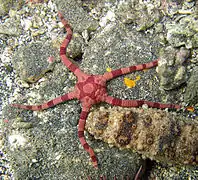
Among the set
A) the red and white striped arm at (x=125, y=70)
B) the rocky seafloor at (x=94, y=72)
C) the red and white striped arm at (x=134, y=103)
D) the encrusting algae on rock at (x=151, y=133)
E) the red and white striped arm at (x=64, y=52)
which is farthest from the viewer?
the red and white striped arm at (x=64, y=52)

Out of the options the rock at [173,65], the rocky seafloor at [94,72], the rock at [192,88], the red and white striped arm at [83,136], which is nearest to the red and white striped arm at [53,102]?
the rocky seafloor at [94,72]

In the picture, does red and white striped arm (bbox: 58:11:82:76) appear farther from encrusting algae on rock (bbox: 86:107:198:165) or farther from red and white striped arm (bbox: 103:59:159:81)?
encrusting algae on rock (bbox: 86:107:198:165)

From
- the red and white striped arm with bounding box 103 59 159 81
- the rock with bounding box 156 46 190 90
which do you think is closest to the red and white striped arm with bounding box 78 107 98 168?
the red and white striped arm with bounding box 103 59 159 81

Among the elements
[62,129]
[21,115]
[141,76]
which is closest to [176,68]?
[141,76]

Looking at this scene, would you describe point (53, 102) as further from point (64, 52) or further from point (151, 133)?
point (151, 133)

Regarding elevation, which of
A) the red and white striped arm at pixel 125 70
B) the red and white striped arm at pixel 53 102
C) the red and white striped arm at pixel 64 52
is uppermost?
the red and white striped arm at pixel 64 52

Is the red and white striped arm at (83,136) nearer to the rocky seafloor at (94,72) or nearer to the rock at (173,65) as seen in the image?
the rocky seafloor at (94,72)

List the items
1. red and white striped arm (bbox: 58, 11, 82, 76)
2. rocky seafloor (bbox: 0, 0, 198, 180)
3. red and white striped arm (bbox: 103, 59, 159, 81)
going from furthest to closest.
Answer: red and white striped arm (bbox: 58, 11, 82, 76)
red and white striped arm (bbox: 103, 59, 159, 81)
rocky seafloor (bbox: 0, 0, 198, 180)

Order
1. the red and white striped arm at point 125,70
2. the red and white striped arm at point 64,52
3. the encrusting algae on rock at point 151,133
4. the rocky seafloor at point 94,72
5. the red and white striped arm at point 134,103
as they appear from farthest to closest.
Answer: the red and white striped arm at point 64,52, the red and white striped arm at point 125,70, the red and white striped arm at point 134,103, the rocky seafloor at point 94,72, the encrusting algae on rock at point 151,133

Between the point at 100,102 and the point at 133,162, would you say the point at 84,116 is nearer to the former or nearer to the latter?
the point at 100,102
